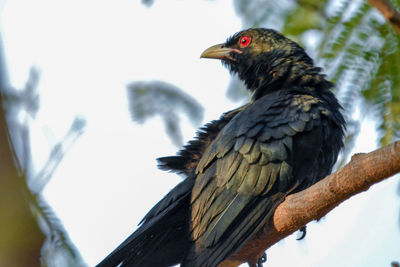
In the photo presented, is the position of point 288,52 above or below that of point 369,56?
above

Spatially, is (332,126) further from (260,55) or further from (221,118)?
(260,55)

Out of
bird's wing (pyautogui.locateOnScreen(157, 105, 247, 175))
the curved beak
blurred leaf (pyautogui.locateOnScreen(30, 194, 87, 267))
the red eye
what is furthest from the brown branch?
the curved beak

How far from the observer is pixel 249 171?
14.5ft

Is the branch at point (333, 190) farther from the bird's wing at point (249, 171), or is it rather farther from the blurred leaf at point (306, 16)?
the blurred leaf at point (306, 16)

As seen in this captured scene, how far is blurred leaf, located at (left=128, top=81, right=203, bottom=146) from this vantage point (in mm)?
4516

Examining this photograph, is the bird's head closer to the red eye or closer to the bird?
the red eye

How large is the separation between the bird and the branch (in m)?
0.19

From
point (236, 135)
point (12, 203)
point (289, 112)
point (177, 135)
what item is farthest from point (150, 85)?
point (12, 203)

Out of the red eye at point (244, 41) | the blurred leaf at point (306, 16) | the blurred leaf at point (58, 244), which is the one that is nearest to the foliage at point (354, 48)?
the blurred leaf at point (306, 16)

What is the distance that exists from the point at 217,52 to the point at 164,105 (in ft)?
6.16

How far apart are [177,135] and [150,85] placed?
1.50ft

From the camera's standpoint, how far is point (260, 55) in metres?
5.97

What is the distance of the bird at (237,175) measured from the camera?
422 centimetres

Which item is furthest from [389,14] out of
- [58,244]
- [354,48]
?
[58,244]
